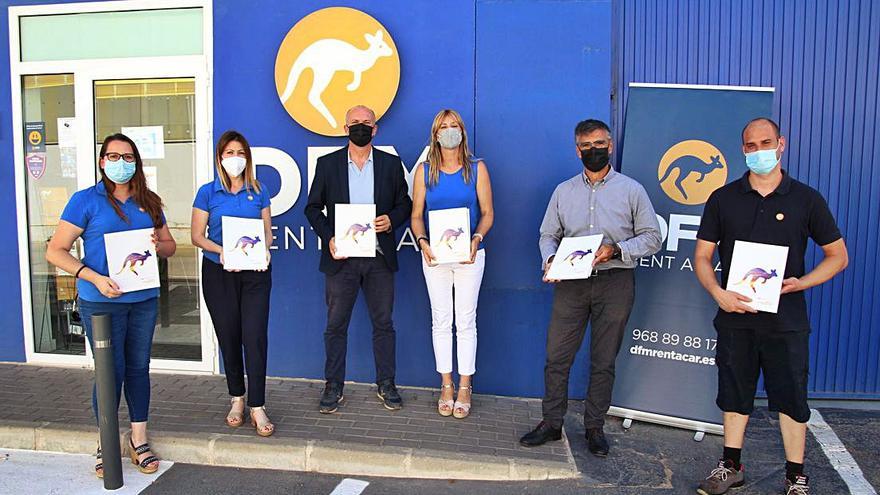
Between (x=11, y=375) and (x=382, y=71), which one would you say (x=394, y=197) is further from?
(x=11, y=375)

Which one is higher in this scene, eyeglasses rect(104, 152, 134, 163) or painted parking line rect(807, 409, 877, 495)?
eyeglasses rect(104, 152, 134, 163)

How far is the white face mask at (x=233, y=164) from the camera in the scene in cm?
370

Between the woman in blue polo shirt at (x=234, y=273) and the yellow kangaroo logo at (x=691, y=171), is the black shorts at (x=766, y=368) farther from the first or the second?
the woman in blue polo shirt at (x=234, y=273)

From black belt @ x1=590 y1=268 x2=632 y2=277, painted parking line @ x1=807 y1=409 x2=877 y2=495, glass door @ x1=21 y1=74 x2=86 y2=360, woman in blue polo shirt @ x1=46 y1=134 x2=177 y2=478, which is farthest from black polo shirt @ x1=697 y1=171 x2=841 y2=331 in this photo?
glass door @ x1=21 y1=74 x2=86 y2=360

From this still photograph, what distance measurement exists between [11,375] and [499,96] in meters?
4.70

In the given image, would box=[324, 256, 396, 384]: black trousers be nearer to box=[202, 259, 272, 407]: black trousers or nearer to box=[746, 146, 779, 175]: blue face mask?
box=[202, 259, 272, 407]: black trousers

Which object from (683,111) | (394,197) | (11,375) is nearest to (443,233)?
(394,197)

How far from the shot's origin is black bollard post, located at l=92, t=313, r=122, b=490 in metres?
3.16

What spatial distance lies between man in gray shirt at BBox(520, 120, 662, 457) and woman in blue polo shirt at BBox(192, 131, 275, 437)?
1.82 metres

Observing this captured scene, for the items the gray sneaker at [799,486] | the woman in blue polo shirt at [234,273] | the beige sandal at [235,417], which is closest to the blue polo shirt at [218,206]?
the woman in blue polo shirt at [234,273]

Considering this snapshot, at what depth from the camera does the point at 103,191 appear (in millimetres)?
3303

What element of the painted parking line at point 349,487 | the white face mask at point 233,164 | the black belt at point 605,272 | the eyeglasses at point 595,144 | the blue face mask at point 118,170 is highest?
the eyeglasses at point 595,144

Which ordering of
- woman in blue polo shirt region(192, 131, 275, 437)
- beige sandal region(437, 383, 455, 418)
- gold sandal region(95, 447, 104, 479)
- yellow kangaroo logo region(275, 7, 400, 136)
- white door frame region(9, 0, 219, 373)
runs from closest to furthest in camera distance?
1. gold sandal region(95, 447, 104, 479)
2. woman in blue polo shirt region(192, 131, 275, 437)
3. beige sandal region(437, 383, 455, 418)
4. yellow kangaroo logo region(275, 7, 400, 136)
5. white door frame region(9, 0, 219, 373)

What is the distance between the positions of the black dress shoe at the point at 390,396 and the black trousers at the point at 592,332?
3.57ft
